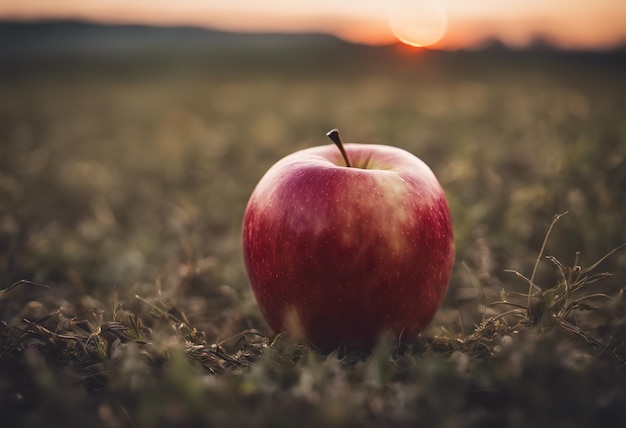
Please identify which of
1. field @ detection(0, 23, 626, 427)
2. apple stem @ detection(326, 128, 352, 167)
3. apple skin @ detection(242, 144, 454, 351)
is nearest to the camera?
field @ detection(0, 23, 626, 427)

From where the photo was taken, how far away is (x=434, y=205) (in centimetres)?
213

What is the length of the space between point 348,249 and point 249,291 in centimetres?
107

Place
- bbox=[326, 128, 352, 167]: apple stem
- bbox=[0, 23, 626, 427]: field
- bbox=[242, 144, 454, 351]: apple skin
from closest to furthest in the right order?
bbox=[0, 23, 626, 427]: field
bbox=[242, 144, 454, 351]: apple skin
bbox=[326, 128, 352, 167]: apple stem

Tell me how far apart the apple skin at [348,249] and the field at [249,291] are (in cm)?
12

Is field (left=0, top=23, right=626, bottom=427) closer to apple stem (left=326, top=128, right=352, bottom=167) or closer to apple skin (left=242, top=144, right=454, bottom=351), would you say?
apple skin (left=242, top=144, right=454, bottom=351)

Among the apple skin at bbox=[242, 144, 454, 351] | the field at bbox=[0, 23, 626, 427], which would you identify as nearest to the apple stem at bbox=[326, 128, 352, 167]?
the apple skin at bbox=[242, 144, 454, 351]

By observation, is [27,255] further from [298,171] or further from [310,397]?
[310,397]

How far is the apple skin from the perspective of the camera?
198 centimetres

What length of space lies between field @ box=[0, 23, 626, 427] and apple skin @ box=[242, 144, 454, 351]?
0.38ft

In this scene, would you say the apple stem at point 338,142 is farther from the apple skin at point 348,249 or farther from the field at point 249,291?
the field at point 249,291

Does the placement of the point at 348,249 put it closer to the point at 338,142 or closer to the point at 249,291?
the point at 338,142

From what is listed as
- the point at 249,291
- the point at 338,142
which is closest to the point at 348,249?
the point at 338,142

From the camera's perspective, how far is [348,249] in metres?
1.97

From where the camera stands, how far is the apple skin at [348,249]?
1.98 metres
